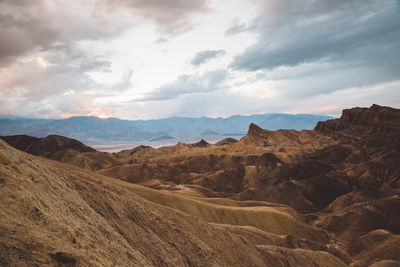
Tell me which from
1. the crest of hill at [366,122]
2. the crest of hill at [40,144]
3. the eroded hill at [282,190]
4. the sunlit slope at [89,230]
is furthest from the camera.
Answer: the crest of hill at [40,144]

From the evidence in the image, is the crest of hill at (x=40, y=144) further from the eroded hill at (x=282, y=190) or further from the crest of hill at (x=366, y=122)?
the crest of hill at (x=366, y=122)

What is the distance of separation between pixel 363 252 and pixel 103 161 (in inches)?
4839

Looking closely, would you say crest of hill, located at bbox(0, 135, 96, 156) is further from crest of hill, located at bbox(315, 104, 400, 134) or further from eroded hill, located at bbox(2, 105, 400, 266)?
crest of hill, located at bbox(315, 104, 400, 134)

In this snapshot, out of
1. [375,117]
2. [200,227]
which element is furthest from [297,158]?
[200,227]

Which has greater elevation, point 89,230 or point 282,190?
point 89,230

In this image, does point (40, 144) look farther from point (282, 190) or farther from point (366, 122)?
point (366, 122)

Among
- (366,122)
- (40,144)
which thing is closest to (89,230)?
(40,144)

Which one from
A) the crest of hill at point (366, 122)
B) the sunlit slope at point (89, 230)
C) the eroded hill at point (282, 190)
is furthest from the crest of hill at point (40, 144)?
the crest of hill at point (366, 122)

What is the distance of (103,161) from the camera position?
138500mm

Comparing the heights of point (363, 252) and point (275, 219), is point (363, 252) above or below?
below

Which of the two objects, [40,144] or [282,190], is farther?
[40,144]

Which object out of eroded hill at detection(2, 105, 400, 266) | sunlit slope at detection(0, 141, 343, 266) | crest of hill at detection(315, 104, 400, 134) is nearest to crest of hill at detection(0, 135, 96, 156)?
eroded hill at detection(2, 105, 400, 266)

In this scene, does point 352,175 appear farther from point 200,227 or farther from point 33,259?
point 33,259

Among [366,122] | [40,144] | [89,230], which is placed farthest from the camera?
[366,122]
